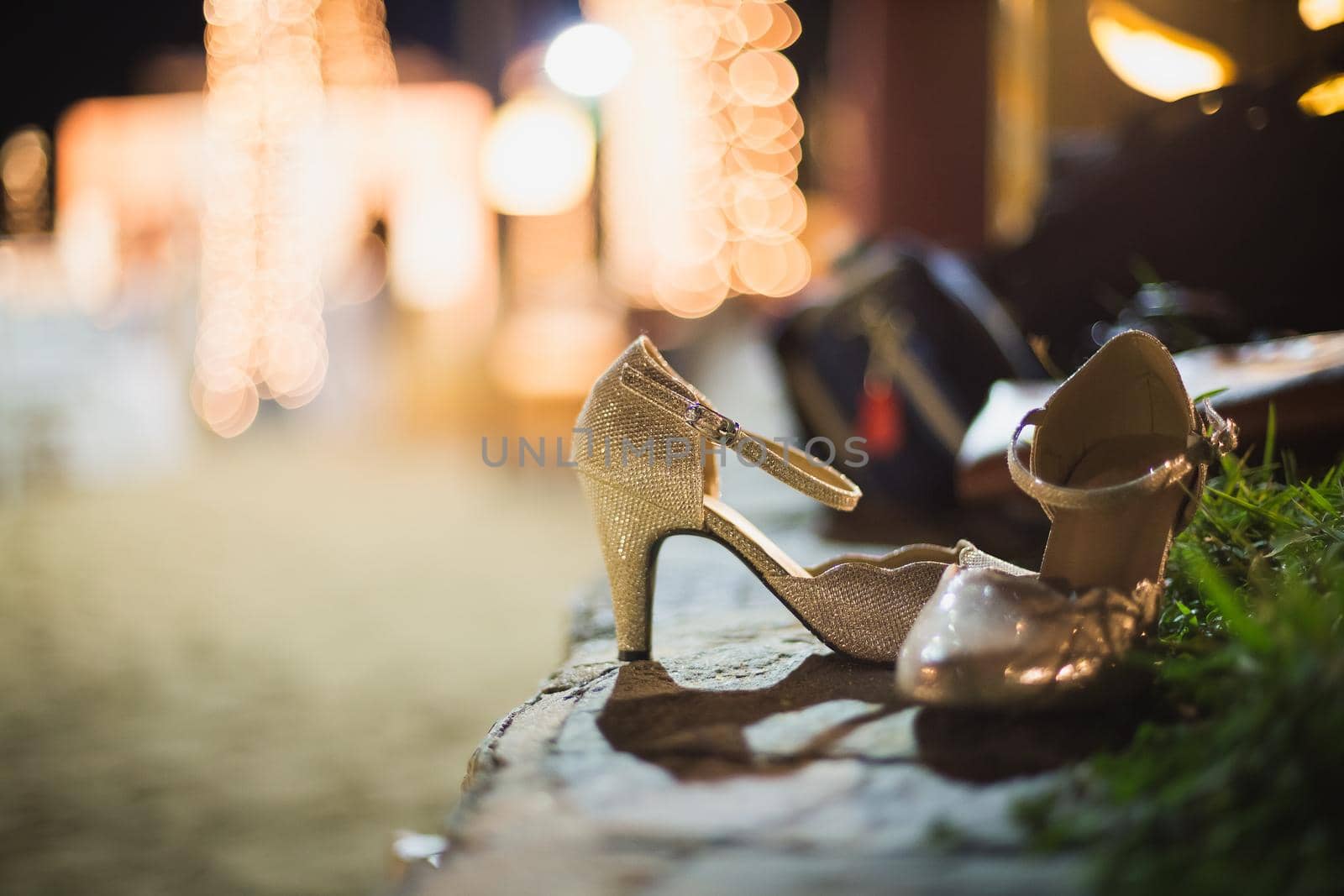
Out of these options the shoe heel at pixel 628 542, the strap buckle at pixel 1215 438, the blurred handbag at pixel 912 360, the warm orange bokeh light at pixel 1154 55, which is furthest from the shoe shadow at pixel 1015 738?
the warm orange bokeh light at pixel 1154 55

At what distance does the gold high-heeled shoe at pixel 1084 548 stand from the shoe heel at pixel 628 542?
1.05 feet

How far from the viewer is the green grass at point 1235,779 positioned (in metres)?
0.50

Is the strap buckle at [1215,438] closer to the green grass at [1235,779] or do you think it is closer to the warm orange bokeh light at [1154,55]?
the green grass at [1235,779]

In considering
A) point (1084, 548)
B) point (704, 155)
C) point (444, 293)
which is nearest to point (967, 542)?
point (1084, 548)

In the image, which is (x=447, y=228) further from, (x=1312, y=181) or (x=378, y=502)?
(x=1312, y=181)

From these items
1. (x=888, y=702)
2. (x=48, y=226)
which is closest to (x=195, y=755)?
(x=888, y=702)

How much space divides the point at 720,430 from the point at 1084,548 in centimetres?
33

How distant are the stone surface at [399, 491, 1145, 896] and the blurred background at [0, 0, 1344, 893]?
0.59m

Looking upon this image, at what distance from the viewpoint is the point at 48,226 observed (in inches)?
328

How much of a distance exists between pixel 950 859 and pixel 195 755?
1.51 meters

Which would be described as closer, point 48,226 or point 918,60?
point 918,60

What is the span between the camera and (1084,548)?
2.77 feet

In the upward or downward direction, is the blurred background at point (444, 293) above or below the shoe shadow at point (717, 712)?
above

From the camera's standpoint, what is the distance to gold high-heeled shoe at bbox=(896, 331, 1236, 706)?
2.37 feet
